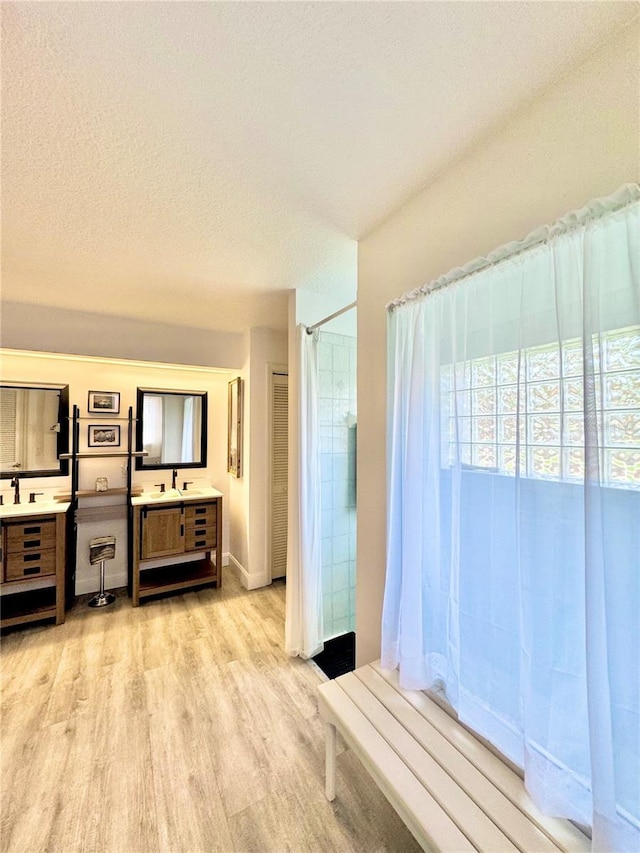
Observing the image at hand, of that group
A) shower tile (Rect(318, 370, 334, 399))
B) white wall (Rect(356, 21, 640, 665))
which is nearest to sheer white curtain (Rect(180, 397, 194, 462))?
shower tile (Rect(318, 370, 334, 399))

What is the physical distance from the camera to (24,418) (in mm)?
2852

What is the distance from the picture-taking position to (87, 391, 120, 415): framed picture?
313 centimetres

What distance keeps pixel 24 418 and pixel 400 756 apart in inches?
141

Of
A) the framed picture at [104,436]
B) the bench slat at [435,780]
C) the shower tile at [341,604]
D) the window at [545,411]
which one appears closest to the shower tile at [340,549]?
the shower tile at [341,604]

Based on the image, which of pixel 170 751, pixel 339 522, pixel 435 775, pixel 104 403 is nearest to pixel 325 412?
pixel 339 522

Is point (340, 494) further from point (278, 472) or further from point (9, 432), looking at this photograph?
point (9, 432)

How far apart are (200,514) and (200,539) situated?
0.79ft

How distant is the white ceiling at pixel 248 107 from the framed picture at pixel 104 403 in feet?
4.99

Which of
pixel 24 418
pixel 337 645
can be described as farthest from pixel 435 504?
pixel 24 418

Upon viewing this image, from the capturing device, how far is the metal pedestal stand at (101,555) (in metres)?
2.85

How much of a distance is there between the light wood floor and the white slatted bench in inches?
7.5

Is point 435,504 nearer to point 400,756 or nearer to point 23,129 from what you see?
point 400,756

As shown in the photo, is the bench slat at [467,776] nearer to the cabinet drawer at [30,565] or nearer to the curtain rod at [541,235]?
the curtain rod at [541,235]

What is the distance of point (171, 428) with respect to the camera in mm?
3455
